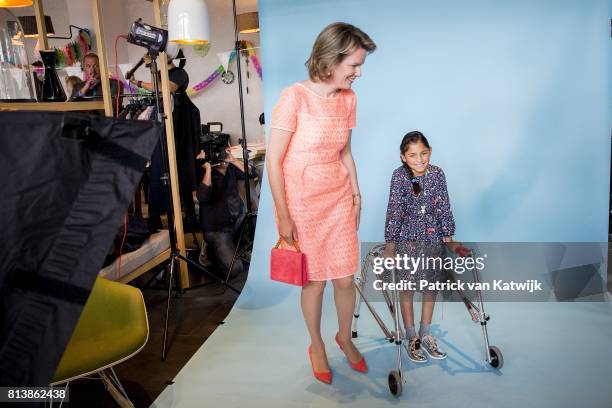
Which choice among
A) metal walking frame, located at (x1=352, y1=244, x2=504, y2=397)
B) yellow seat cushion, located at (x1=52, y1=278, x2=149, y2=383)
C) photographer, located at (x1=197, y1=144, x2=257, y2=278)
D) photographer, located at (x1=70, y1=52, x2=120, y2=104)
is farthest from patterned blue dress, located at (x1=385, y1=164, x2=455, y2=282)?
photographer, located at (x1=70, y1=52, x2=120, y2=104)

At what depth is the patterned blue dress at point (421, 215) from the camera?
2.47 m

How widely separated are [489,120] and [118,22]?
6354 mm

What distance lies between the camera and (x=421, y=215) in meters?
2.48

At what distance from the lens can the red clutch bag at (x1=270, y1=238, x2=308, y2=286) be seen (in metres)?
2.17

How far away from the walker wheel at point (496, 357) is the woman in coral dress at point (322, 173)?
60 centimetres

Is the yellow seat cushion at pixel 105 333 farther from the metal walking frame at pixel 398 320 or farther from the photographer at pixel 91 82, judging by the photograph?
the photographer at pixel 91 82

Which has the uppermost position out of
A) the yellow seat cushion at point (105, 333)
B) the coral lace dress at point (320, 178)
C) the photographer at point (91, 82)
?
the photographer at point (91, 82)

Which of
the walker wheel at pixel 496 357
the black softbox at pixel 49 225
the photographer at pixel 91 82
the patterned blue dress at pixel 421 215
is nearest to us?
the black softbox at pixel 49 225

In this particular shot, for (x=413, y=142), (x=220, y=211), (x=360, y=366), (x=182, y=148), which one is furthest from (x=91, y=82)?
(x=360, y=366)

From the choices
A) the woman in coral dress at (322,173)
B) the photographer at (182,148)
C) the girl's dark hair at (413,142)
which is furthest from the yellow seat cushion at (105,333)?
the photographer at (182,148)

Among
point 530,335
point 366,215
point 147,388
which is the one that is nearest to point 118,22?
point 366,215

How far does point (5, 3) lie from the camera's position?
249 centimetres

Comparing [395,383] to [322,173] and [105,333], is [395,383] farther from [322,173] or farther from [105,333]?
[105,333]

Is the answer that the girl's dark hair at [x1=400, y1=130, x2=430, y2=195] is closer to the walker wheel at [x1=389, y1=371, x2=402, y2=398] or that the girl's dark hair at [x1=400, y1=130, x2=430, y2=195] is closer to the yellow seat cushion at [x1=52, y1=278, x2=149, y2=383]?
the walker wheel at [x1=389, y1=371, x2=402, y2=398]
